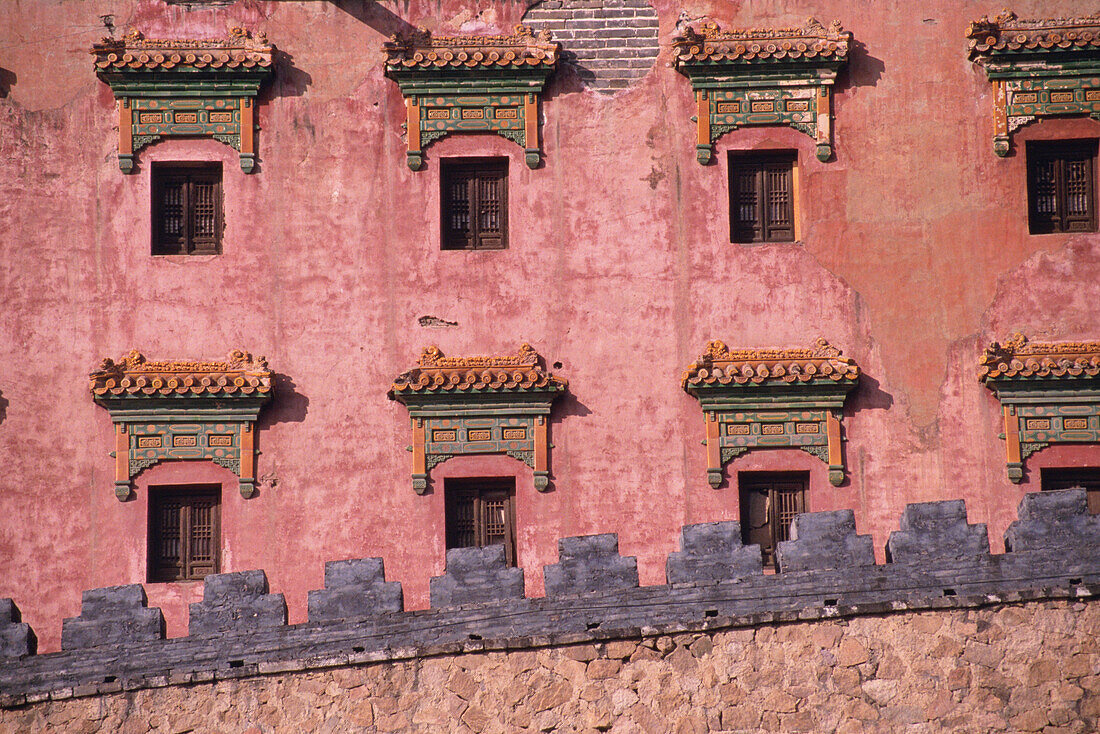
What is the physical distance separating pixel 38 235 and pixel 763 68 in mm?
8473

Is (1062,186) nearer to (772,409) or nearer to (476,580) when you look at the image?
(772,409)

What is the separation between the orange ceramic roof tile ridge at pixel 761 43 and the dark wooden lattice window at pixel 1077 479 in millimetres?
5231

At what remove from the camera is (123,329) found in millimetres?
19312

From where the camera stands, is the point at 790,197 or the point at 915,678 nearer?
the point at 915,678

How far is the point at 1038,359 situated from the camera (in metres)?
19.0

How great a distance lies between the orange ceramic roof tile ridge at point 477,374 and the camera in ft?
61.9

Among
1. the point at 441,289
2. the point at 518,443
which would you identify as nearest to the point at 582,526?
the point at 518,443

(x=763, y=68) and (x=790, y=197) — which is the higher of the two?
(x=763, y=68)

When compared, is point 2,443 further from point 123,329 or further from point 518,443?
point 518,443

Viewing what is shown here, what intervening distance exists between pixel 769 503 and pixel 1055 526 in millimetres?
5497

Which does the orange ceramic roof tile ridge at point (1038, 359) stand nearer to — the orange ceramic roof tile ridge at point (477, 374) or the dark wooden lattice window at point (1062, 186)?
the dark wooden lattice window at point (1062, 186)

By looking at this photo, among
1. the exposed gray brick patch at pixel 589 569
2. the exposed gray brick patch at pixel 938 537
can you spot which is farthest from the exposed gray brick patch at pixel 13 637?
the exposed gray brick patch at pixel 938 537

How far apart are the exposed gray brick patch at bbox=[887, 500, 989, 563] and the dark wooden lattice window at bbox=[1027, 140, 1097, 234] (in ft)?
21.7

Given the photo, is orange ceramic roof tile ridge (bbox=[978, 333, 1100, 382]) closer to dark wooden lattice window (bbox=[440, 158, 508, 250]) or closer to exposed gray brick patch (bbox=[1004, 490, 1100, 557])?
exposed gray brick patch (bbox=[1004, 490, 1100, 557])
